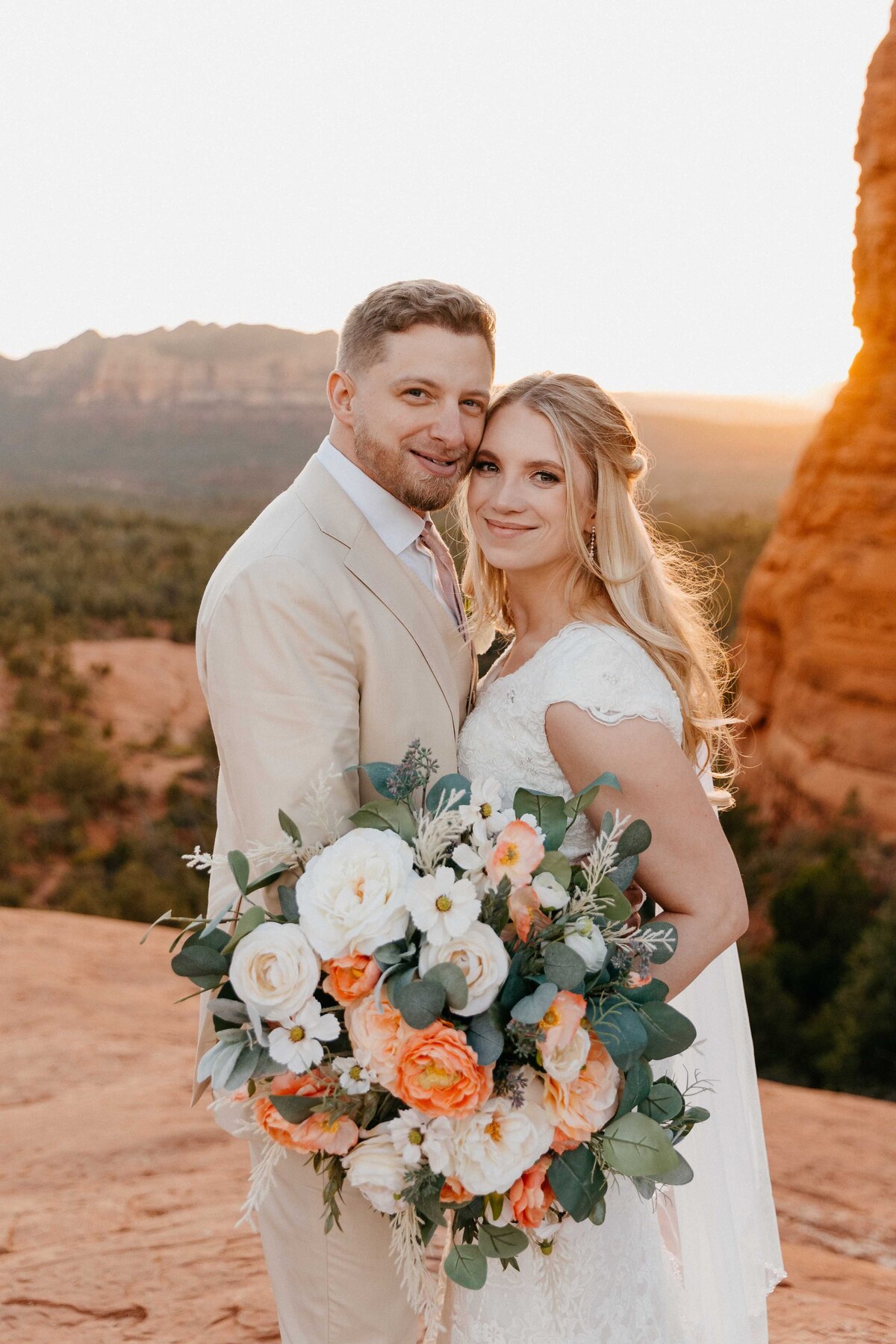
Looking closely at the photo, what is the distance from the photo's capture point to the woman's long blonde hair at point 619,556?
102 inches

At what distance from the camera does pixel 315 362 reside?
5659cm

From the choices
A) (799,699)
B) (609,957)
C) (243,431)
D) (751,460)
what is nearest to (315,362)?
(243,431)

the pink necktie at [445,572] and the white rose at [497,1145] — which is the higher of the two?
the pink necktie at [445,572]

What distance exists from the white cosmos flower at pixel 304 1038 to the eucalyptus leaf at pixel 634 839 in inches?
23.4

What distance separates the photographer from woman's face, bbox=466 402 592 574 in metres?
2.61

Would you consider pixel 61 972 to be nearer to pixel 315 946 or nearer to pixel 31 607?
pixel 315 946

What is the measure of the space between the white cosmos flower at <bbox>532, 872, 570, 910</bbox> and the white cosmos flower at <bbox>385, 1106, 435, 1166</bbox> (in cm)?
40

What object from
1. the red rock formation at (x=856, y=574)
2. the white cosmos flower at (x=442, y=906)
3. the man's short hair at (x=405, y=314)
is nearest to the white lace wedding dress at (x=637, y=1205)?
the white cosmos flower at (x=442, y=906)

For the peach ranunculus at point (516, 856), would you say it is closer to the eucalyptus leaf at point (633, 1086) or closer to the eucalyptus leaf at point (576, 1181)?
the eucalyptus leaf at point (633, 1086)

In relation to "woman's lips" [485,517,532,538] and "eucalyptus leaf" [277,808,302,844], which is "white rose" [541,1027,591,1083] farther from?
"woman's lips" [485,517,532,538]

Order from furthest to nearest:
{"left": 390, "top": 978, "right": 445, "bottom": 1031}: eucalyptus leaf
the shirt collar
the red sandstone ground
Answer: the red sandstone ground → the shirt collar → {"left": 390, "top": 978, "right": 445, "bottom": 1031}: eucalyptus leaf

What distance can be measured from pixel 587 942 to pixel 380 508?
112cm

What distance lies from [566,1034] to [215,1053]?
0.60m

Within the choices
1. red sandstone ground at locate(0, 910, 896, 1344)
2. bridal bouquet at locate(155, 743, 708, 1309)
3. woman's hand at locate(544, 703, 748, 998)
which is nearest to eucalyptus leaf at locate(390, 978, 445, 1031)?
bridal bouquet at locate(155, 743, 708, 1309)
